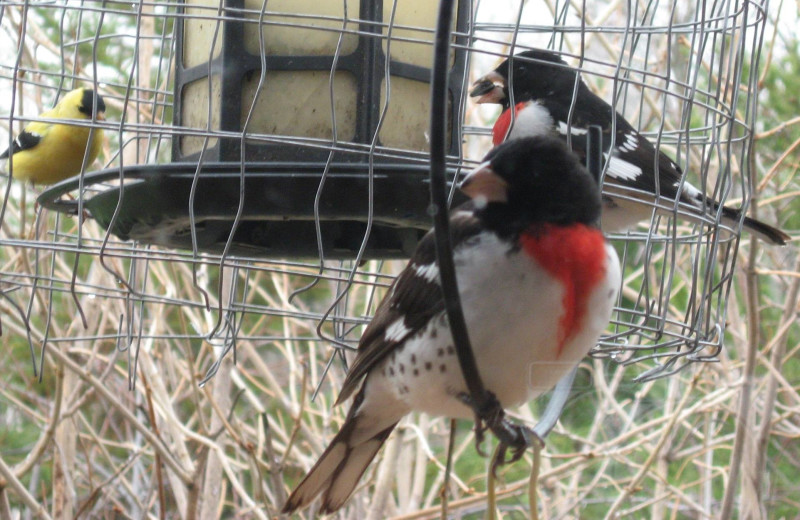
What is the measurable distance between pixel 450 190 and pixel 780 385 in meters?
1.67

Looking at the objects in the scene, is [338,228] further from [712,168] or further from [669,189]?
[712,168]

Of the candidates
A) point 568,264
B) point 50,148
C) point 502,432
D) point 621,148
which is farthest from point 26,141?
point 502,432

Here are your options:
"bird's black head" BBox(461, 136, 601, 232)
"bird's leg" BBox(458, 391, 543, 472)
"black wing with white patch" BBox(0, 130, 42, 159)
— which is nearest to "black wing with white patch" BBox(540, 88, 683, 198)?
"bird's black head" BBox(461, 136, 601, 232)

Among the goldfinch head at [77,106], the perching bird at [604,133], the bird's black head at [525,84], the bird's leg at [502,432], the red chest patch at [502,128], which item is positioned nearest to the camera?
the bird's leg at [502,432]

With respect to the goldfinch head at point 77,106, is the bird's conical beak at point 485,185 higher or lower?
higher

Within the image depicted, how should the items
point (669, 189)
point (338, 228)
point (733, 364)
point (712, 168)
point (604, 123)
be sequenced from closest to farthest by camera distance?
point (338, 228) → point (669, 189) → point (604, 123) → point (733, 364) → point (712, 168)

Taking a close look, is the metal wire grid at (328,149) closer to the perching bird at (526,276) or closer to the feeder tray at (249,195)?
the feeder tray at (249,195)

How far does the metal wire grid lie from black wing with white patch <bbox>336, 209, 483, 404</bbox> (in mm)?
Answer: 92

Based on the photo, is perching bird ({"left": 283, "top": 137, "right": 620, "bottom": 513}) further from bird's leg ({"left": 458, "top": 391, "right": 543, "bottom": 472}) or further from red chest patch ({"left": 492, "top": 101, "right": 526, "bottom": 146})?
red chest patch ({"left": 492, "top": 101, "right": 526, "bottom": 146})

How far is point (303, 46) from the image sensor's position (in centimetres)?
196

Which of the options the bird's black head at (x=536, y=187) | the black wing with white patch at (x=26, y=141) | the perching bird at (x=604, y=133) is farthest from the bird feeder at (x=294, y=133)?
the black wing with white patch at (x=26, y=141)

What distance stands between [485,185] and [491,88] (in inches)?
52.8

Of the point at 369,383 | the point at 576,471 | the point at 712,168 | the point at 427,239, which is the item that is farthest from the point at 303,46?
the point at 712,168

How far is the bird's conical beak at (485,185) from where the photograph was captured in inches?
52.5
